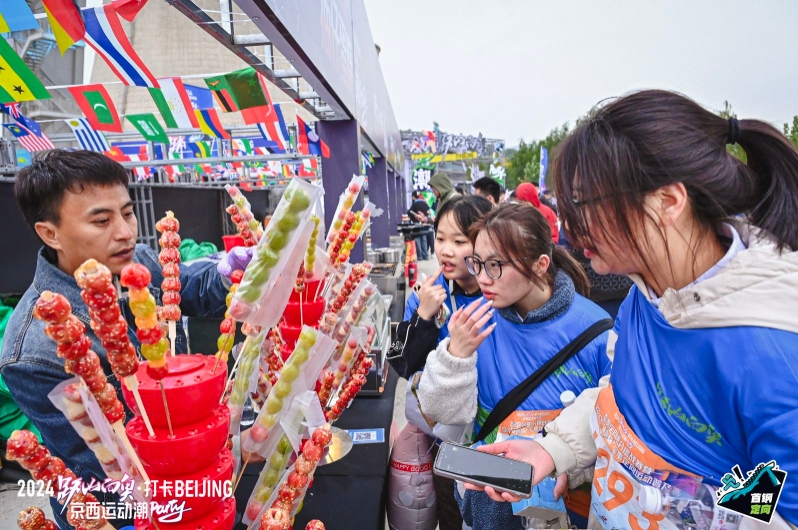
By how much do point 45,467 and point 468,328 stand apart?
1.04m

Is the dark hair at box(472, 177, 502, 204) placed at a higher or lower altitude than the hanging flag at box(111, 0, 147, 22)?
lower

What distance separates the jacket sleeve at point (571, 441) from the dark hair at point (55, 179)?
5.07 feet

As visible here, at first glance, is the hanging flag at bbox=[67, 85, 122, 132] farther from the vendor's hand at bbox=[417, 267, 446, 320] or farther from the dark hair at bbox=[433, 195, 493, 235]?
the vendor's hand at bbox=[417, 267, 446, 320]

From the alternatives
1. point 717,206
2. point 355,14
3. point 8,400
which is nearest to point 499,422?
point 717,206

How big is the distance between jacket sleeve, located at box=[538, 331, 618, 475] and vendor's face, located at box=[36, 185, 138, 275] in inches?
56.1

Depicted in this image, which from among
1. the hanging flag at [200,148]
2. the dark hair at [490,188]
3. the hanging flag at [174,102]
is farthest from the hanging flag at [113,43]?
the hanging flag at [200,148]

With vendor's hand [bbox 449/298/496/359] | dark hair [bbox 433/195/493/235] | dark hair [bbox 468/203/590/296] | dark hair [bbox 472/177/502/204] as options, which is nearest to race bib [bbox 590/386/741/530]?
vendor's hand [bbox 449/298/496/359]

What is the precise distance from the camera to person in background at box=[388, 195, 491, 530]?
187cm

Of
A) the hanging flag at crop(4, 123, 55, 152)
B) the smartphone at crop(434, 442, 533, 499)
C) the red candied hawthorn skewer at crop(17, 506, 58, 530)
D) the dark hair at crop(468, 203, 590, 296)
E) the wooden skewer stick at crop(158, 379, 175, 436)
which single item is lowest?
the smartphone at crop(434, 442, 533, 499)

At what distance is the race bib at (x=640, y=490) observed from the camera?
854 millimetres

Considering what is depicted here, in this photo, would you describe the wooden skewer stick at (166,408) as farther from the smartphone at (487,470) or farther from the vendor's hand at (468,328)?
the vendor's hand at (468,328)

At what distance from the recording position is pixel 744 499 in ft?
2.51

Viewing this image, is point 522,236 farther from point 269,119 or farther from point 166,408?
point 269,119

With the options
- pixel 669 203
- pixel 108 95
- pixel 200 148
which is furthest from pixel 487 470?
pixel 200 148
